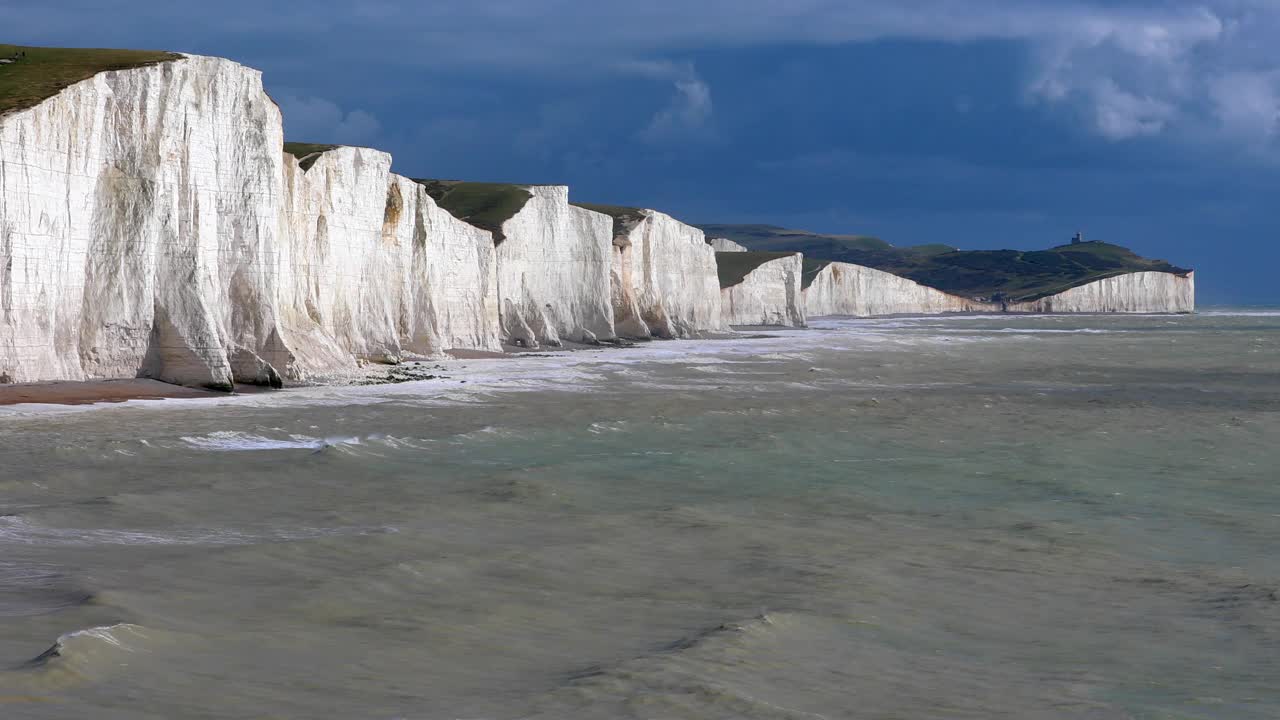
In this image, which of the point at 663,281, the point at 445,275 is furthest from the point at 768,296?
the point at 445,275

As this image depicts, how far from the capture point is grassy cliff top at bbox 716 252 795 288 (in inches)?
4013

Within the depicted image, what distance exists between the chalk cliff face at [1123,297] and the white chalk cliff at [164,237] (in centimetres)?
15943

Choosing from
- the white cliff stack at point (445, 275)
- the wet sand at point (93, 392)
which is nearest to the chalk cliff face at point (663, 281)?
the white cliff stack at point (445, 275)

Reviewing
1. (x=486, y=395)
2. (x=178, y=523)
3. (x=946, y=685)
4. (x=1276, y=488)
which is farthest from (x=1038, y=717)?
(x=486, y=395)

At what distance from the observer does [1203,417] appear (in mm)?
23688

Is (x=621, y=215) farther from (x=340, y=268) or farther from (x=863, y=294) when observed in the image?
(x=863, y=294)

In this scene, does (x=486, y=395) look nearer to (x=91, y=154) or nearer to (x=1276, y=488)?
(x=91, y=154)

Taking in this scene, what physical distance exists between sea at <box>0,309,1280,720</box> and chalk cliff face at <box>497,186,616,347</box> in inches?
1212

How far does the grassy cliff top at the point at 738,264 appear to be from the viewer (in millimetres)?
101938

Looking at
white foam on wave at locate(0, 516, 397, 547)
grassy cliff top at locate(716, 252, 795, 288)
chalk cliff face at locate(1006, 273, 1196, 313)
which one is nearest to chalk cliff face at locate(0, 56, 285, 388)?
white foam on wave at locate(0, 516, 397, 547)

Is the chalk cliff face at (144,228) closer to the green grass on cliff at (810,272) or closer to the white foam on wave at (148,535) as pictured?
the white foam on wave at (148,535)

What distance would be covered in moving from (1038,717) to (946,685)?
2.16 ft

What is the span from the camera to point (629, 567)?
1038 cm

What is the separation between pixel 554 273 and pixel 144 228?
31.3 m
